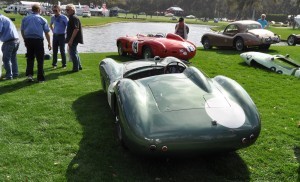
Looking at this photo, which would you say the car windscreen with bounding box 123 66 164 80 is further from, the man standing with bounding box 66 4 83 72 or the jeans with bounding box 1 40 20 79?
the jeans with bounding box 1 40 20 79

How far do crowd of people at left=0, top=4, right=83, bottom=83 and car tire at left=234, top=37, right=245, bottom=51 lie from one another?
27.2 ft

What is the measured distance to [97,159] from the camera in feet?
14.8

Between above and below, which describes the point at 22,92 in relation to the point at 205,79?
below

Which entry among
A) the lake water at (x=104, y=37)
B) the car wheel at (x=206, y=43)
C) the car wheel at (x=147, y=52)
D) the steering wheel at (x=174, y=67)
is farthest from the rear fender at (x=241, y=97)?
the lake water at (x=104, y=37)

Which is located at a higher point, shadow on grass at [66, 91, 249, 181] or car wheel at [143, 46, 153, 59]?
car wheel at [143, 46, 153, 59]

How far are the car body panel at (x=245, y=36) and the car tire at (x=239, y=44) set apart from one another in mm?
104

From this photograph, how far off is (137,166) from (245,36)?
11885 millimetres

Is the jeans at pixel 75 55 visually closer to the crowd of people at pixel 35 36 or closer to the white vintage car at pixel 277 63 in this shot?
the crowd of people at pixel 35 36

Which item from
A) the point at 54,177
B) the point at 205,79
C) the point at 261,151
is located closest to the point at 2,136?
the point at 54,177

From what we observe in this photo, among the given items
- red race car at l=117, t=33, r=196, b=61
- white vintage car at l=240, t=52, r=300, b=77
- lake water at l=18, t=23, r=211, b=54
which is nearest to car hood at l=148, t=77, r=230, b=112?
red race car at l=117, t=33, r=196, b=61

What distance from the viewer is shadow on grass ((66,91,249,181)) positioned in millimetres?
4066

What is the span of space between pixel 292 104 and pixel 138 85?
3.94 m

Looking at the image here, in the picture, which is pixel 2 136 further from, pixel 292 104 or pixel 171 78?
pixel 292 104

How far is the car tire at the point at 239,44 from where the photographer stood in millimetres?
15016
